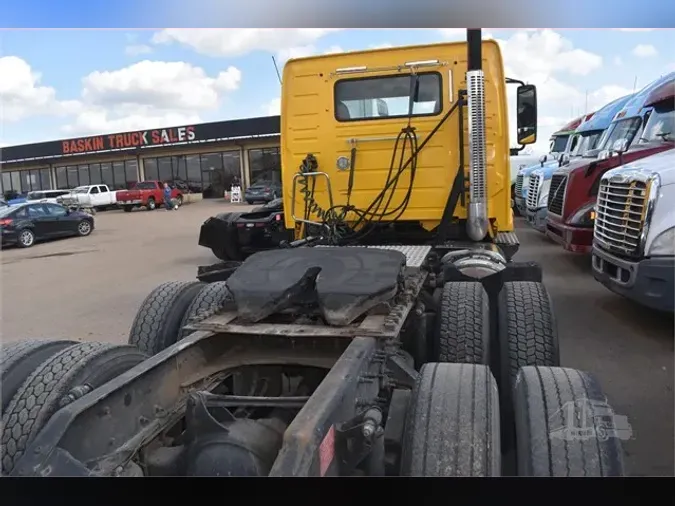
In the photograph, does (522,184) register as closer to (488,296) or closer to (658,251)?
(658,251)

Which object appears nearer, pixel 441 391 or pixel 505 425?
pixel 441 391

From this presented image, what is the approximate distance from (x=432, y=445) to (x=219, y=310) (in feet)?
5.25

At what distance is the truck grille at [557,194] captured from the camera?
8.75 meters

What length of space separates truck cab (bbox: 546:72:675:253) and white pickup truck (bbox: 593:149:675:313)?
1864mm

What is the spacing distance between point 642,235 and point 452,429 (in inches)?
145

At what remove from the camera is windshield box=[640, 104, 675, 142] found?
23.6 ft

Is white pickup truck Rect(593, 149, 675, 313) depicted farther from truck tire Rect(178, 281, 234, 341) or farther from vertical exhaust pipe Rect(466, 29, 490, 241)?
truck tire Rect(178, 281, 234, 341)

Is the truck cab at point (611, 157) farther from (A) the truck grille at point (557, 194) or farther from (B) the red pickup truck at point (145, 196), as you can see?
(B) the red pickup truck at point (145, 196)

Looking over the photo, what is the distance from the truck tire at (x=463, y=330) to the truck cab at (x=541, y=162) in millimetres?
8623

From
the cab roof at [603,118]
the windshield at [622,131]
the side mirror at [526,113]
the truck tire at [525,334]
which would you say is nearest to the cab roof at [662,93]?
the windshield at [622,131]
